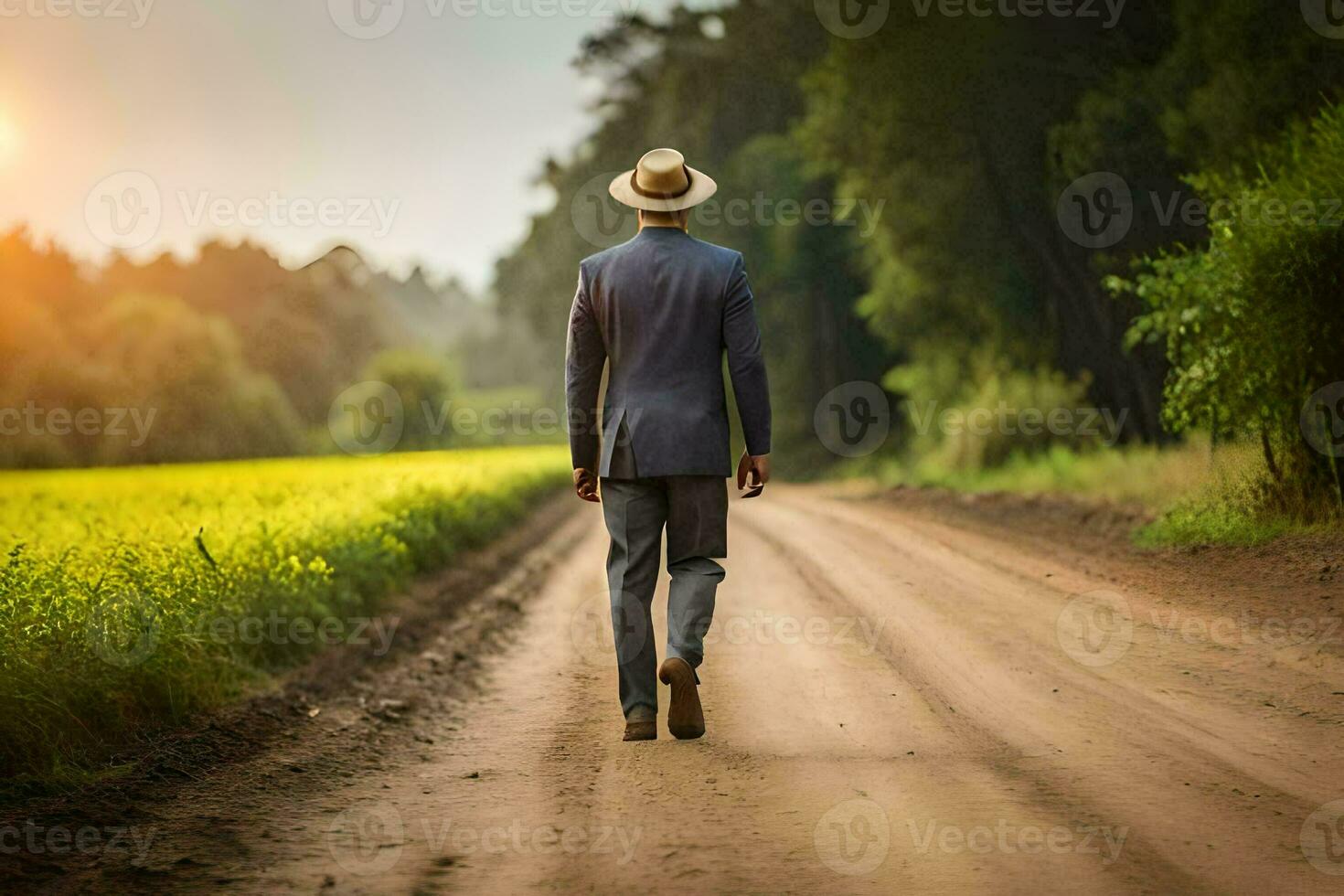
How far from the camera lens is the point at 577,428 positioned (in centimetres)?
531

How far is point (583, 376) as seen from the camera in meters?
5.40

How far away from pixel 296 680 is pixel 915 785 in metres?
4.26

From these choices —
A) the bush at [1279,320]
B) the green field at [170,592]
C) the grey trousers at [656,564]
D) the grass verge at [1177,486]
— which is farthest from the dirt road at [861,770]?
the bush at [1279,320]

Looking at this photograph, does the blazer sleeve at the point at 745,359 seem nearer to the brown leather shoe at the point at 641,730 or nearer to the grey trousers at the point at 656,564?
the grey trousers at the point at 656,564

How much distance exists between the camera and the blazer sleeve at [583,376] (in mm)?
5348

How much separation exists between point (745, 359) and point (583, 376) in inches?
28.8

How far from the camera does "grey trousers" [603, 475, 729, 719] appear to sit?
17.2 feet

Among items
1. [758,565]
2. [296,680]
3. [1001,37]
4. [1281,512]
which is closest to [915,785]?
[296,680]

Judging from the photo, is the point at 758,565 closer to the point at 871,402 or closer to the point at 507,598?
the point at 507,598

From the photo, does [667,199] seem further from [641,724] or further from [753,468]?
[641,724]

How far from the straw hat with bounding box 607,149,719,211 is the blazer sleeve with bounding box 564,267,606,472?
1.53ft

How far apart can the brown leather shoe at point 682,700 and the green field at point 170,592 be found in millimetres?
2409

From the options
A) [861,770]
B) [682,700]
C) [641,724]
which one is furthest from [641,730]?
[861,770]

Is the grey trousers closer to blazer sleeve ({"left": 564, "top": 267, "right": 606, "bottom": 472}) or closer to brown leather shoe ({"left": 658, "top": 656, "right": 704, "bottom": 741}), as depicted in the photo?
brown leather shoe ({"left": 658, "top": 656, "right": 704, "bottom": 741})
